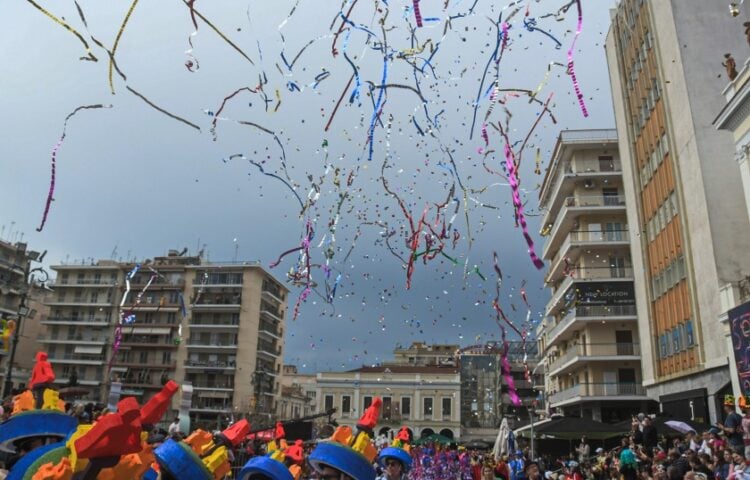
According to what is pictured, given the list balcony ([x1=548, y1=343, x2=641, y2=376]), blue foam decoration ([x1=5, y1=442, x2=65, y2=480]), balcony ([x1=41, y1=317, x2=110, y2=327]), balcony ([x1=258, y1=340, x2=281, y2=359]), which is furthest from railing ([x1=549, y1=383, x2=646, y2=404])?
balcony ([x1=41, y1=317, x2=110, y2=327])

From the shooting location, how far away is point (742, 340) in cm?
1897

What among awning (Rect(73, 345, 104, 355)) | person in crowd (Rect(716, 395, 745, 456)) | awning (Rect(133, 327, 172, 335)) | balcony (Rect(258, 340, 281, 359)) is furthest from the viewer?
balcony (Rect(258, 340, 281, 359))

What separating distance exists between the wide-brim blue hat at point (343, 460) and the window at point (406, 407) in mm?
71749

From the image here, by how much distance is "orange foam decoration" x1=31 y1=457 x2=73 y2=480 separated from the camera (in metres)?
2.32

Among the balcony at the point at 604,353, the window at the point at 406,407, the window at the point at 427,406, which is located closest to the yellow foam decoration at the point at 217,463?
the balcony at the point at 604,353

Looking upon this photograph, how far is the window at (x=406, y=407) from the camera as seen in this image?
7361 cm

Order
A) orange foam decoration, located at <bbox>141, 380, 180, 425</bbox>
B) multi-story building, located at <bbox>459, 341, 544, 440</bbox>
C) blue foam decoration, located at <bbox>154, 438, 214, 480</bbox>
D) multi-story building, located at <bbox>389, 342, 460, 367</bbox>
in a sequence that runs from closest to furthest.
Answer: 1. blue foam decoration, located at <bbox>154, 438, 214, 480</bbox>
2. orange foam decoration, located at <bbox>141, 380, 180, 425</bbox>
3. multi-story building, located at <bbox>459, 341, 544, 440</bbox>
4. multi-story building, located at <bbox>389, 342, 460, 367</bbox>

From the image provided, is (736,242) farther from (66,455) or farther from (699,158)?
(66,455)

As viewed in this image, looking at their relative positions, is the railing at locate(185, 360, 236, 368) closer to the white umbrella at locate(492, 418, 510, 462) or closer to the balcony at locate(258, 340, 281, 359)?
the balcony at locate(258, 340, 281, 359)

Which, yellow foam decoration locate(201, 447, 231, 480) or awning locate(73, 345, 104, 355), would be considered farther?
awning locate(73, 345, 104, 355)

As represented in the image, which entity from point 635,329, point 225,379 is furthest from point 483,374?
point 635,329

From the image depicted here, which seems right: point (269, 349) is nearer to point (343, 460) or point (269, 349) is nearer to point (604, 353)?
point (604, 353)

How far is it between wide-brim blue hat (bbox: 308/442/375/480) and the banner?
17.8m

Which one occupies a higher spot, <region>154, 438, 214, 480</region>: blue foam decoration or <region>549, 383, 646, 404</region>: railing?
<region>549, 383, 646, 404</region>: railing
